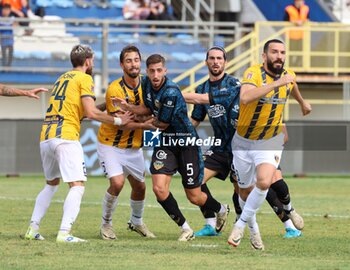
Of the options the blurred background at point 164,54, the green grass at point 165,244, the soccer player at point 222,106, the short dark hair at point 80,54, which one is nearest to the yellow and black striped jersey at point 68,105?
the short dark hair at point 80,54

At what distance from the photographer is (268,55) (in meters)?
11.3

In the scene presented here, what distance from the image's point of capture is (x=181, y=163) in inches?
492

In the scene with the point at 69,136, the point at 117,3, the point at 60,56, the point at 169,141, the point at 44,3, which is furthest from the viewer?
the point at 117,3

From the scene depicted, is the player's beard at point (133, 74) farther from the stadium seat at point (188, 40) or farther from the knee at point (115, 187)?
the stadium seat at point (188, 40)

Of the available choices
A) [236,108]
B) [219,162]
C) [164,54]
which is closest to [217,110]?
[236,108]

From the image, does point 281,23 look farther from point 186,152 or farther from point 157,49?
point 186,152

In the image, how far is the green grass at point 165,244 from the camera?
9.83 metres

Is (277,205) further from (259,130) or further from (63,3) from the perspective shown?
(63,3)

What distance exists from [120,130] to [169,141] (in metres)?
0.61

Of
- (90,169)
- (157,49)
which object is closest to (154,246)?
(90,169)

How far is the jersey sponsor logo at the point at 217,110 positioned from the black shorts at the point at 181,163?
0.61m

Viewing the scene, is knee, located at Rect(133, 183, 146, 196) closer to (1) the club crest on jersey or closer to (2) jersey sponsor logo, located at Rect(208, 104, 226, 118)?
(1) the club crest on jersey

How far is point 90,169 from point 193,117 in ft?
37.0

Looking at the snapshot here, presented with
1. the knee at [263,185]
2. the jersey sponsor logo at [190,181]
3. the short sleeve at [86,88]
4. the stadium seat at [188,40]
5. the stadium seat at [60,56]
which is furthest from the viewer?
the stadium seat at [188,40]
